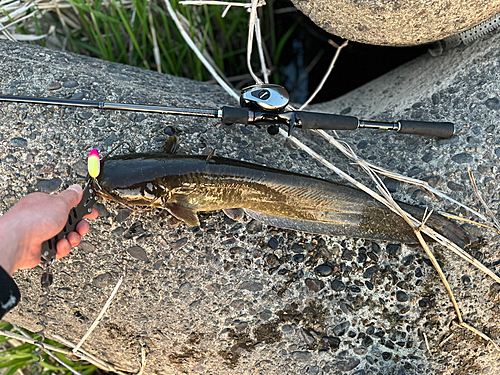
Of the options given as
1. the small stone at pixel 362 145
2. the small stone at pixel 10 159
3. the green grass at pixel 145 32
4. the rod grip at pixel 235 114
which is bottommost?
the small stone at pixel 362 145

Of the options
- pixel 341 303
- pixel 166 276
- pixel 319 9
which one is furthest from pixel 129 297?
pixel 319 9

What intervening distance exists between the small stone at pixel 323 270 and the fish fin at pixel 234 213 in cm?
56

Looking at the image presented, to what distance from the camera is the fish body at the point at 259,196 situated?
6.92 feet

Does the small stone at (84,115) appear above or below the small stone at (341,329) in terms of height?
above

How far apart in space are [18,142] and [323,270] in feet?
6.52

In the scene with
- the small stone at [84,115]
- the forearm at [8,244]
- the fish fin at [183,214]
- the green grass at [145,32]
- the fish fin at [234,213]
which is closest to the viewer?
the forearm at [8,244]

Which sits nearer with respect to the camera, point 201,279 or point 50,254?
point 50,254

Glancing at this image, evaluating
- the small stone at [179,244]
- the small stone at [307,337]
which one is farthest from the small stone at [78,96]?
the small stone at [307,337]

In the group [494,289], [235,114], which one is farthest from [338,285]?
[235,114]

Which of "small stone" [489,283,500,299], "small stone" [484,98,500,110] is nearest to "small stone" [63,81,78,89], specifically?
"small stone" [484,98,500,110]

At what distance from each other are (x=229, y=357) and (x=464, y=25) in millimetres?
2506

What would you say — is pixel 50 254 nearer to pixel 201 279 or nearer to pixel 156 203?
pixel 156 203

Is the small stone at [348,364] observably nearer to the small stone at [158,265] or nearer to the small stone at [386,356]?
the small stone at [386,356]

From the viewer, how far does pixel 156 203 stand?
7.06 feet
